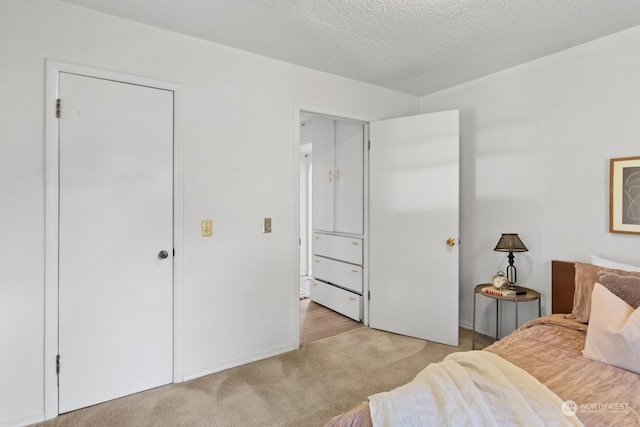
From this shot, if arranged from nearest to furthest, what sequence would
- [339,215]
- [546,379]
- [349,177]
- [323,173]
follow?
[546,379]
[349,177]
[339,215]
[323,173]

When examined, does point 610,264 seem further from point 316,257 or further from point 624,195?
point 316,257

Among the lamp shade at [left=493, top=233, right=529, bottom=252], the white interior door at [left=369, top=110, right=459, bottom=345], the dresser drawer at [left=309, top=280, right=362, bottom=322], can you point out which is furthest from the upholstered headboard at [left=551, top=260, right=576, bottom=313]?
the dresser drawer at [left=309, top=280, right=362, bottom=322]

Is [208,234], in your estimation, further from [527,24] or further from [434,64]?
[527,24]

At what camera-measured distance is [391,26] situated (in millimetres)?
2262

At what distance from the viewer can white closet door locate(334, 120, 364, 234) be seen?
11.9ft

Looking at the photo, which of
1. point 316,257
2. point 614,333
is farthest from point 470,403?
point 316,257

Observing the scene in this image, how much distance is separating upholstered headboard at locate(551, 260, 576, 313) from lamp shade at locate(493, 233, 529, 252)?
25cm

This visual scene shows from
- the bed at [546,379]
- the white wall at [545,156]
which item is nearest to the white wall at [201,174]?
the white wall at [545,156]

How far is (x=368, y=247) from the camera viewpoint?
350 centimetres

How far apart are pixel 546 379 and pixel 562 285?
146cm

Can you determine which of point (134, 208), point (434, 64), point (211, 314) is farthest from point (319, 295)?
point (434, 64)

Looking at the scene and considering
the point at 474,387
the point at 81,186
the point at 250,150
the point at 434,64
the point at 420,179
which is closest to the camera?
the point at 474,387

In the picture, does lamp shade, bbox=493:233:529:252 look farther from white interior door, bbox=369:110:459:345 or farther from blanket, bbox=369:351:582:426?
blanket, bbox=369:351:582:426

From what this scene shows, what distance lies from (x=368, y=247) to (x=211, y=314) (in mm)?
1691
